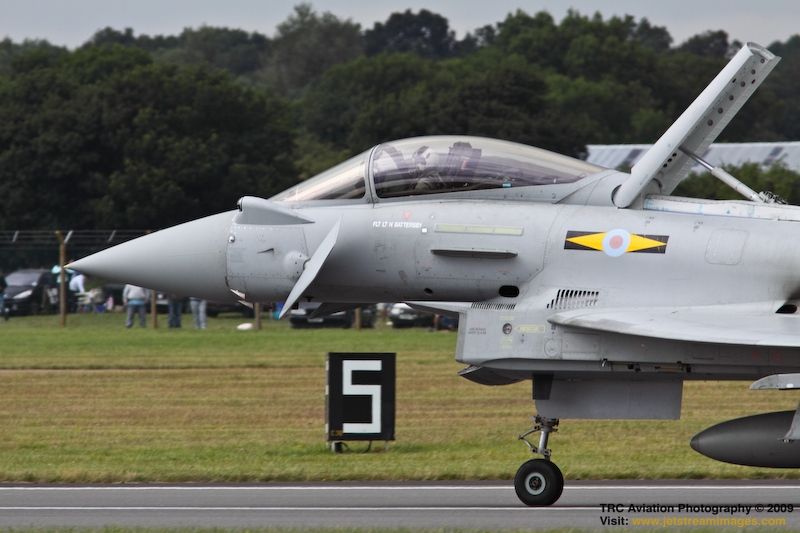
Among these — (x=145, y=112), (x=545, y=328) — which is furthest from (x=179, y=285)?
(x=145, y=112)

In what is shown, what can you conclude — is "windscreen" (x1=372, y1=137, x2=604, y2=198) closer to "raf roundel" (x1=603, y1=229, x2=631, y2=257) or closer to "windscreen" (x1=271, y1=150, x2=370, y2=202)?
"windscreen" (x1=271, y1=150, x2=370, y2=202)

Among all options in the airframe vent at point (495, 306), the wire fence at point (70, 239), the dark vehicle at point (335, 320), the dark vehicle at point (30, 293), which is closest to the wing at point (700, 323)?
the airframe vent at point (495, 306)

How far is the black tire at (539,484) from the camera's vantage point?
40.9 feet

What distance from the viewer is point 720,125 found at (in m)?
12.4

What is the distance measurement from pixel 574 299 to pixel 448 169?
149 centimetres

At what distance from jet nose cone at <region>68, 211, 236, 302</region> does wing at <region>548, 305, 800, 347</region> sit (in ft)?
9.24

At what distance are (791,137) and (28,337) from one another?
10150 centimetres

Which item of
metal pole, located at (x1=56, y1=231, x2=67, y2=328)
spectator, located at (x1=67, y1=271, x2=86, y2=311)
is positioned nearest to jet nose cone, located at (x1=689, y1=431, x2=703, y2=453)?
metal pole, located at (x1=56, y1=231, x2=67, y2=328)

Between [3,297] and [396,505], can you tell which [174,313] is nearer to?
[3,297]

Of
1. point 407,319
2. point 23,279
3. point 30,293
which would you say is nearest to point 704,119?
point 407,319

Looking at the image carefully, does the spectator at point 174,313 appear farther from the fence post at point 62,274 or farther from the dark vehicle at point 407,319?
the dark vehicle at point 407,319

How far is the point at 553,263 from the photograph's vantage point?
12289 mm

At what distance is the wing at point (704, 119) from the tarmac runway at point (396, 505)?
100 inches

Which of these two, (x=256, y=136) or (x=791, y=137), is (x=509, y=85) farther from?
(x=791, y=137)
